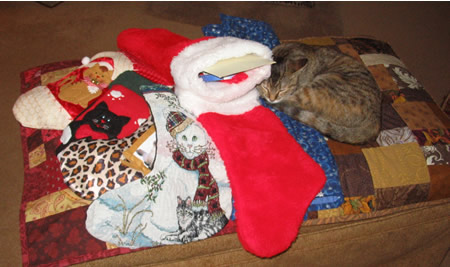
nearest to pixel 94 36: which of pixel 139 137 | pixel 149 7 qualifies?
pixel 149 7

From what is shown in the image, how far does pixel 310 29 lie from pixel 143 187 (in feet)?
5.82

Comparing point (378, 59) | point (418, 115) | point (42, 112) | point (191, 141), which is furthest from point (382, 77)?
point (42, 112)

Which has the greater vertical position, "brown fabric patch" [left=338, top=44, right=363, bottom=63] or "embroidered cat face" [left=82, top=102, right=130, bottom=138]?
"brown fabric patch" [left=338, top=44, right=363, bottom=63]

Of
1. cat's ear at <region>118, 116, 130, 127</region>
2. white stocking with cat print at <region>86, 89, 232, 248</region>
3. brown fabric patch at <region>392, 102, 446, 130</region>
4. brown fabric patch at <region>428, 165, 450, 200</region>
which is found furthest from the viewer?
brown fabric patch at <region>392, 102, 446, 130</region>

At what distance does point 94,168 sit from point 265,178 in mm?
483

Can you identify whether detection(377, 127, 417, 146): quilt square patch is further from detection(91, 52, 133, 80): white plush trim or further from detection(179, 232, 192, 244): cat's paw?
detection(91, 52, 133, 80): white plush trim

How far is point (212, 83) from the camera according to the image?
0.96 m

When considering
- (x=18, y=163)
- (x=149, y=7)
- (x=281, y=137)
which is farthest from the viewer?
(x=149, y=7)

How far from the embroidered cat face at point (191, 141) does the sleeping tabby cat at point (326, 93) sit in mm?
372

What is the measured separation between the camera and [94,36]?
195 centimetres

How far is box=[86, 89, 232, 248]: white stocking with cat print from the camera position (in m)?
0.85

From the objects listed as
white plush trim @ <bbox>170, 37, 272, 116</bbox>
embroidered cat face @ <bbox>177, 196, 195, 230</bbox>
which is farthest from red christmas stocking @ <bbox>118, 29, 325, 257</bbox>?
embroidered cat face @ <bbox>177, 196, 195, 230</bbox>

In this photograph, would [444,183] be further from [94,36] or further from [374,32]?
[94,36]

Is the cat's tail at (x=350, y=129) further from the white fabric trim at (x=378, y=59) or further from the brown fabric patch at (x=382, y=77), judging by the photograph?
the white fabric trim at (x=378, y=59)
